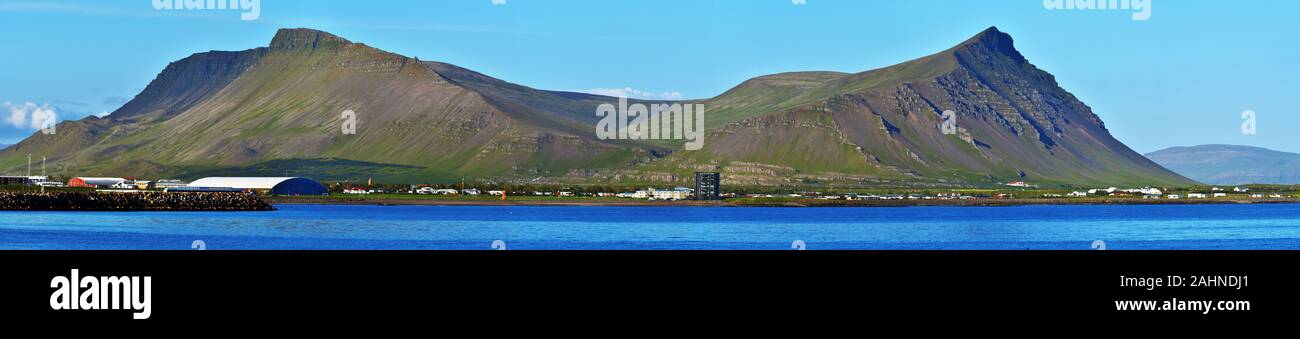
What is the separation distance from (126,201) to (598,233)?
69.3 m

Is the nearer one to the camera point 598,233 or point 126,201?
point 598,233

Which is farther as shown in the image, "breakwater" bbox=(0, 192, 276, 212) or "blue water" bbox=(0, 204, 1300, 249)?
"breakwater" bbox=(0, 192, 276, 212)

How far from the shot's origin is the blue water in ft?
313

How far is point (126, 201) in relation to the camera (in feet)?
531

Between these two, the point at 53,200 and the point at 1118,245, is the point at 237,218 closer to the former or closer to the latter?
the point at 53,200

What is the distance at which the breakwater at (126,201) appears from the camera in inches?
6024

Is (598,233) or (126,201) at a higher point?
(126,201)

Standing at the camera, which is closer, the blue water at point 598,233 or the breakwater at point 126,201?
the blue water at point 598,233

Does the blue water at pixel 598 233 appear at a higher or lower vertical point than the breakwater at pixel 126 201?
lower

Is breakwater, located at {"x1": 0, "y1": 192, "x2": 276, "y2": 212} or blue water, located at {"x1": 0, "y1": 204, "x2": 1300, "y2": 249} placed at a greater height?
breakwater, located at {"x1": 0, "y1": 192, "x2": 276, "y2": 212}

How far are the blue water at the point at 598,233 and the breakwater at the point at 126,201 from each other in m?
6.25

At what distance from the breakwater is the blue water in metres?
6.25
